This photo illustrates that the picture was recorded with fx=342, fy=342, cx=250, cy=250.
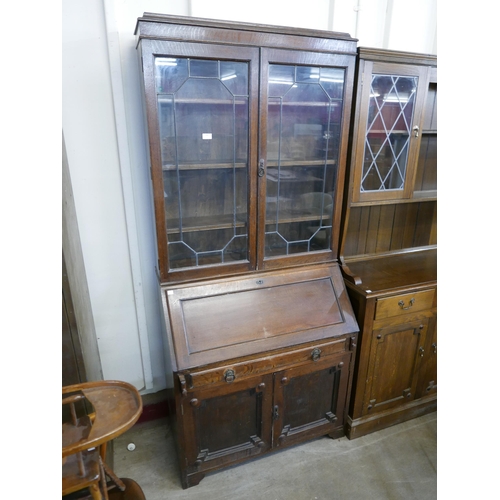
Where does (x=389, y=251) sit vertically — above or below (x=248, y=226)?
below

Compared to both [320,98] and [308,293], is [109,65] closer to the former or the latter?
[320,98]

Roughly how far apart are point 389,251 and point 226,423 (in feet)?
4.71

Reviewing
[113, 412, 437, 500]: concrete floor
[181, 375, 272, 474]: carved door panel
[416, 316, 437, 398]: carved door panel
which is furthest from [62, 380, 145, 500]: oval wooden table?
[416, 316, 437, 398]: carved door panel

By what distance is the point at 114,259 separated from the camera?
1.83m

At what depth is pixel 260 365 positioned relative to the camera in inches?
62.6

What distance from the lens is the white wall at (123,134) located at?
154cm

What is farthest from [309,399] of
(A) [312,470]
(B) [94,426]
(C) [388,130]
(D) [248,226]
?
(C) [388,130]

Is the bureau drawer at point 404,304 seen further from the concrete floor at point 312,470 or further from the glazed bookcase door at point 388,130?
the concrete floor at point 312,470

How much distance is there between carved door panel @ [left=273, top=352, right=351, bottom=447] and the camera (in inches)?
67.2

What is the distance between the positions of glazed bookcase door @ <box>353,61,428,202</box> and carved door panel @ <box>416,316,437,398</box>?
793 mm

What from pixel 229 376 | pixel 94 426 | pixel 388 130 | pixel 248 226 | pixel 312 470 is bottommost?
pixel 312 470

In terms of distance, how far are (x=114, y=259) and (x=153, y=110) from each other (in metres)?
0.83

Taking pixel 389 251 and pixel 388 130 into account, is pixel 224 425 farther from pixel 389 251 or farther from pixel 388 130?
pixel 388 130
